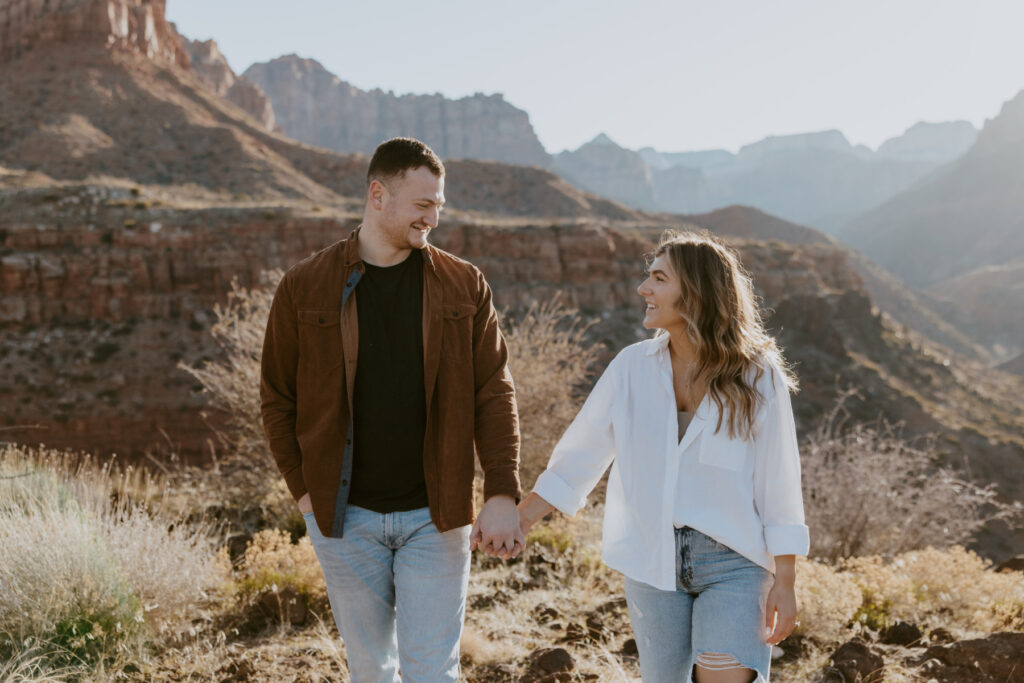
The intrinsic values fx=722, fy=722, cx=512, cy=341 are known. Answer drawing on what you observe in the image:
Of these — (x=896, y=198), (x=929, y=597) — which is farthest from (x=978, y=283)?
(x=929, y=597)

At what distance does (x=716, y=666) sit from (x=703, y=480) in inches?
19.7

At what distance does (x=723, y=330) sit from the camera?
218 centimetres

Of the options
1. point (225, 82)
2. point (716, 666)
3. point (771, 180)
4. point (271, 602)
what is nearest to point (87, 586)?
point (271, 602)

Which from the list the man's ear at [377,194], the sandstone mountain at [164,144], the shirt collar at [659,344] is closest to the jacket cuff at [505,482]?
the shirt collar at [659,344]

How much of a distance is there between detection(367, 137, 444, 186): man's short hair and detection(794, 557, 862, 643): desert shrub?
10.3 ft

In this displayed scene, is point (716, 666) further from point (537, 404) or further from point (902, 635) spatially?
point (537, 404)

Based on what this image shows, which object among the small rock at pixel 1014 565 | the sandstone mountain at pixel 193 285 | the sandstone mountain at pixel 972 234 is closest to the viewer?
the small rock at pixel 1014 565

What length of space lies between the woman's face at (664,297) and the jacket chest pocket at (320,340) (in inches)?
38.6

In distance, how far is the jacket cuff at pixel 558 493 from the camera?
235 centimetres

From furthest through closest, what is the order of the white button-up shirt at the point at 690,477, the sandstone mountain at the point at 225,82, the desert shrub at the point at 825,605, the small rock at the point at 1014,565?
the sandstone mountain at the point at 225,82
the small rock at the point at 1014,565
the desert shrub at the point at 825,605
the white button-up shirt at the point at 690,477

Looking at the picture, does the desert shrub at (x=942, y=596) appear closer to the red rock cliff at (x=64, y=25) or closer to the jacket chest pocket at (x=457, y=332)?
the jacket chest pocket at (x=457, y=332)

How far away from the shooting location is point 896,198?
369 ft

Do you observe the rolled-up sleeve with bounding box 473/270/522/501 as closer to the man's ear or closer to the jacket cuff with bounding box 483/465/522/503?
the jacket cuff with bounding box 483/465/522/503

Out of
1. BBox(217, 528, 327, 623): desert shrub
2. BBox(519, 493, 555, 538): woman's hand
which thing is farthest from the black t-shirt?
BBox(217, 528, 327, 623): desert shrub
